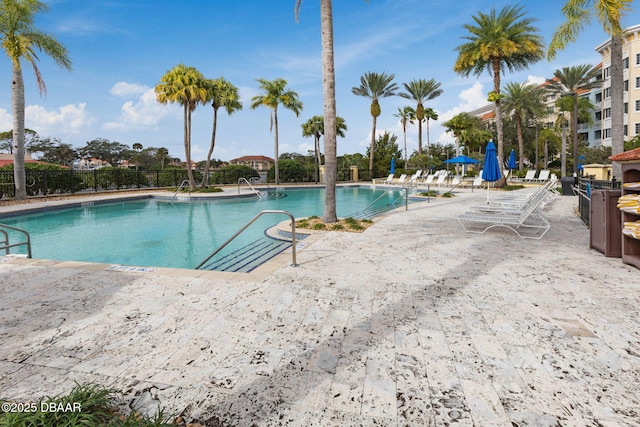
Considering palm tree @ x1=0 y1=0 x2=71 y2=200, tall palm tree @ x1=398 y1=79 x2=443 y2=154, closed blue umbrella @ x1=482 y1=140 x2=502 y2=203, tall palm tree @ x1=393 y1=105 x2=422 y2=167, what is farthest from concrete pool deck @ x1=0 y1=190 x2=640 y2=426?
tall palm tree @ x1=393 y1=105 x2=422 y2=167

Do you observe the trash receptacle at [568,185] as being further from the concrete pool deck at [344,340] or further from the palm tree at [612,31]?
the concrete pool deck at [344,340]

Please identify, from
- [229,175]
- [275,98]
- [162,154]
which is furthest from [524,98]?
[162,154]

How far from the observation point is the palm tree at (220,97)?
23406 mm

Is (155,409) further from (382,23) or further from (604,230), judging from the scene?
(382,23)

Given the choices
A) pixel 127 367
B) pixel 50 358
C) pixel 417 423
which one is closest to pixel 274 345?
pixel 127 367

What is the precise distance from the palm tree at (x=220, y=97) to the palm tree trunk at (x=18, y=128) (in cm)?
967

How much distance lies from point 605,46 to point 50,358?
186 ft

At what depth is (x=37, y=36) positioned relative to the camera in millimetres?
17922

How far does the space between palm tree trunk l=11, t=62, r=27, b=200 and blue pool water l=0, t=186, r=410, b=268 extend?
359cm

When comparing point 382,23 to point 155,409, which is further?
point 382,23

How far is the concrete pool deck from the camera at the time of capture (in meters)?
2.29

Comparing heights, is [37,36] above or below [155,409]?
above

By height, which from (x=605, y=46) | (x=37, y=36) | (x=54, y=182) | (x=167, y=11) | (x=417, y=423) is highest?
(x=605, y=46)

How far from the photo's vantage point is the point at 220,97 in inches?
940
